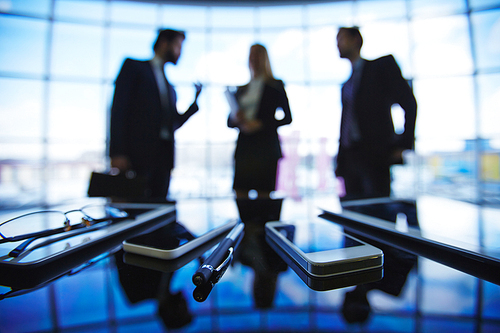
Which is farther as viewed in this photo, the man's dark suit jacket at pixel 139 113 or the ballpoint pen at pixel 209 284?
the man's dark suit jacket at pixel 139 113

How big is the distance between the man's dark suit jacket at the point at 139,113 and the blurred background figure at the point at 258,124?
388mm

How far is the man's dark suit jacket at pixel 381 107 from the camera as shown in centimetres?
136

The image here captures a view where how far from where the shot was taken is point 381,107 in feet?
4.71

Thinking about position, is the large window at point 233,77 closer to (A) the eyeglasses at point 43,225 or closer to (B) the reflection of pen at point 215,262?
(A) the eyeglasses at point 43,225

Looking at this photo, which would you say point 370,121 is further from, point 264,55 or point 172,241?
point 172,241

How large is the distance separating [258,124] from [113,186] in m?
0.97

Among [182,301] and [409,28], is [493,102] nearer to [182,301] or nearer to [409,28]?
[409,28]

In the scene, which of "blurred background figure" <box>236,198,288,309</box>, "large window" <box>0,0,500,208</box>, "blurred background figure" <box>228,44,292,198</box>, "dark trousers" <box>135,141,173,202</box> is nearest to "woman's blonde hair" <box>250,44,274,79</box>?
"blurred background figure" <box>228,44,292,198</box>

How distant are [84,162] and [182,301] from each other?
5.72 m

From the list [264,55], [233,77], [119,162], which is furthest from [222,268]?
[233,77]

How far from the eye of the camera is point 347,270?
0.21m

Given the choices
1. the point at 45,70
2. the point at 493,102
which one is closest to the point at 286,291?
the point at 45,70

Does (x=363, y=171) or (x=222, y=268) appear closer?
(x=222, y=268)

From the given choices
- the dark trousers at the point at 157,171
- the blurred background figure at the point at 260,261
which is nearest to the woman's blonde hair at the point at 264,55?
the dark trousers at the point at 157,171
